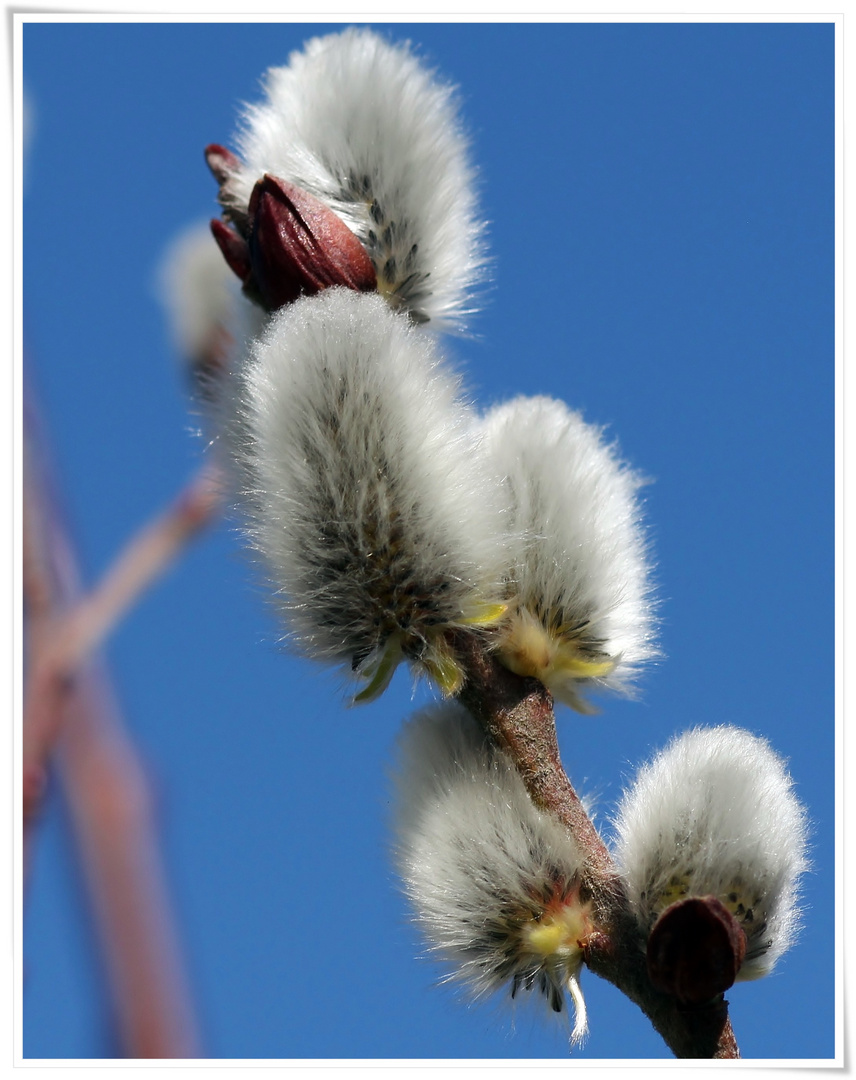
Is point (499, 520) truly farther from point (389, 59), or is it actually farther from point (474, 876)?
point (389, 59)

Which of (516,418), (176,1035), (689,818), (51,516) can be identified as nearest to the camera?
(176,1035)

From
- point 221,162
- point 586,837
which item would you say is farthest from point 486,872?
point 221,162

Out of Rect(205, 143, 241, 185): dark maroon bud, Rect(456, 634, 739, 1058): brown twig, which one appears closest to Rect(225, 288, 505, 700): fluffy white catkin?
Rect(456, 634, 739, 1058): brown twig

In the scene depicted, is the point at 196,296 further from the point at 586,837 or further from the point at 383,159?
the point at 586,837

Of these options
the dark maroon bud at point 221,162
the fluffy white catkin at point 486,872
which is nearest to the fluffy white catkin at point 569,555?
the fluffy white catkin at point 486,872

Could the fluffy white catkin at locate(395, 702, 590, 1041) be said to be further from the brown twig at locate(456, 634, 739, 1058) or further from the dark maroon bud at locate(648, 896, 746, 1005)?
the dark maroon bud at locate(648, 896, 746, 1005)

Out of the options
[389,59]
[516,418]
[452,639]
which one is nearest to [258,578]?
[452,639]
